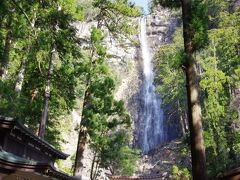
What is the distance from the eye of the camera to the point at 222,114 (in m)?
23.4

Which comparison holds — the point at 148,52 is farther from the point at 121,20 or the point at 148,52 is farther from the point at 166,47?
the point at 121,20

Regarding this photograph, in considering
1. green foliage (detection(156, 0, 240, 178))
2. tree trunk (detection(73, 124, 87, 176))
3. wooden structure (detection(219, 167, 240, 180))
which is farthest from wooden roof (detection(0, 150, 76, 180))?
green foliage (detection(156, 0, 240, 178))

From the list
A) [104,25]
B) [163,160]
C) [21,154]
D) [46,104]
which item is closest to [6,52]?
[46,104]

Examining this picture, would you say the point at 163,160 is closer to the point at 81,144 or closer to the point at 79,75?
the point at 79,75

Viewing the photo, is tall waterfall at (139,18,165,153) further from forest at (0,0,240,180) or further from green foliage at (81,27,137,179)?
green foliage at (81,27,137,179)

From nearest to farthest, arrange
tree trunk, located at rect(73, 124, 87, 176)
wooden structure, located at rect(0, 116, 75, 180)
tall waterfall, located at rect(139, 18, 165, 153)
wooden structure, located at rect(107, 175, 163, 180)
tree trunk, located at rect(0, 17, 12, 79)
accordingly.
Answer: wooden structure, located at rect(0, 116, 75, 180), tree trunk, located at rect(73, 124, 87, 176), tree trunk, located at rect(0, 17, 12, 79), wooden structure, located at rect(107, 175, 163, 180), tall waterfall, located at rect(139, 18, 165, 153)

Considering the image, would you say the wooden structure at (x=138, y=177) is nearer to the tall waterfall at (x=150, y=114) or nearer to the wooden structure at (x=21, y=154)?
the tall waterfall at (x=150, y=114)

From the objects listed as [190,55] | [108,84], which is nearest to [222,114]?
[108,84]

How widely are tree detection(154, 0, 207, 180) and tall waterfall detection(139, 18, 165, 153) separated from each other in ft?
124

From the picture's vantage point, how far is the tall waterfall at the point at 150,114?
4531cm

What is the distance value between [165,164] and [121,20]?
75.0 ft

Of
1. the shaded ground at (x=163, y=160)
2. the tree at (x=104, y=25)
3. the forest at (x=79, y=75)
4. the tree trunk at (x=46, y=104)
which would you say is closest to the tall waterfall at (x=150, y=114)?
the shaded ground at (x=163, y=160)

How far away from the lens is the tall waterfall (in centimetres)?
4531

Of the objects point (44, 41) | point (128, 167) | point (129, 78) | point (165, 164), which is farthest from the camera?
point (129, 78)
